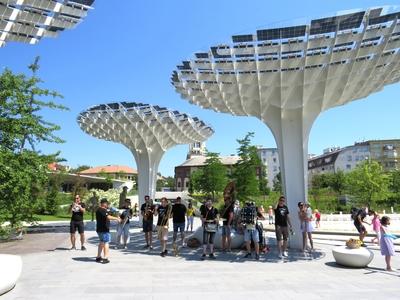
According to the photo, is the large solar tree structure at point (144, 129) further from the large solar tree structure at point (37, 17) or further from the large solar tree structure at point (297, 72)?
the large solar tree structure at point (37, 17)

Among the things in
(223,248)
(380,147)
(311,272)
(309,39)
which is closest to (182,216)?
(223,248)

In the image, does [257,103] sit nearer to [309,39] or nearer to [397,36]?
[309,39]

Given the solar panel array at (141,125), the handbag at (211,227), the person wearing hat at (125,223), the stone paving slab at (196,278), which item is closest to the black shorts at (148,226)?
the person wearing hat at (125,223)

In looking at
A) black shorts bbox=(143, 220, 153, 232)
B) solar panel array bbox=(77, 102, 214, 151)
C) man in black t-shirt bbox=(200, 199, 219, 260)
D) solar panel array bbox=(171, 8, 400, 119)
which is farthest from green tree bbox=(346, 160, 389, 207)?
man in black t-shirt bbox=(200, 199, 219, 260)

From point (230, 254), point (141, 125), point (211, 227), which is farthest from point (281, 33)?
point (141, 125)

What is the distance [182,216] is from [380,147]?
3803 inches

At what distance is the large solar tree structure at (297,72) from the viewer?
38.3ft

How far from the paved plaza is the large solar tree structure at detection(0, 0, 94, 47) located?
288 inches

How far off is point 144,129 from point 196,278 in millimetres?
19044

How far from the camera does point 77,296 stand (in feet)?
22.2

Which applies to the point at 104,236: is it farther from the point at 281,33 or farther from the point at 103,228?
the point at 281,33

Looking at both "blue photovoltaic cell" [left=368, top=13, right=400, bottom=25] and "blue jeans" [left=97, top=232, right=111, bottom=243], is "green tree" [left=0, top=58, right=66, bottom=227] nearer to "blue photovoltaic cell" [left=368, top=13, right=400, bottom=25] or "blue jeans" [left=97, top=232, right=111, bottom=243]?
"blue jeans" [left=97, top=232, right=111, bottom=243]

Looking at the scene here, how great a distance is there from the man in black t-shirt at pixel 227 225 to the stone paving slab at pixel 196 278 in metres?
0.82

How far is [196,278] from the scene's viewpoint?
849 cm
